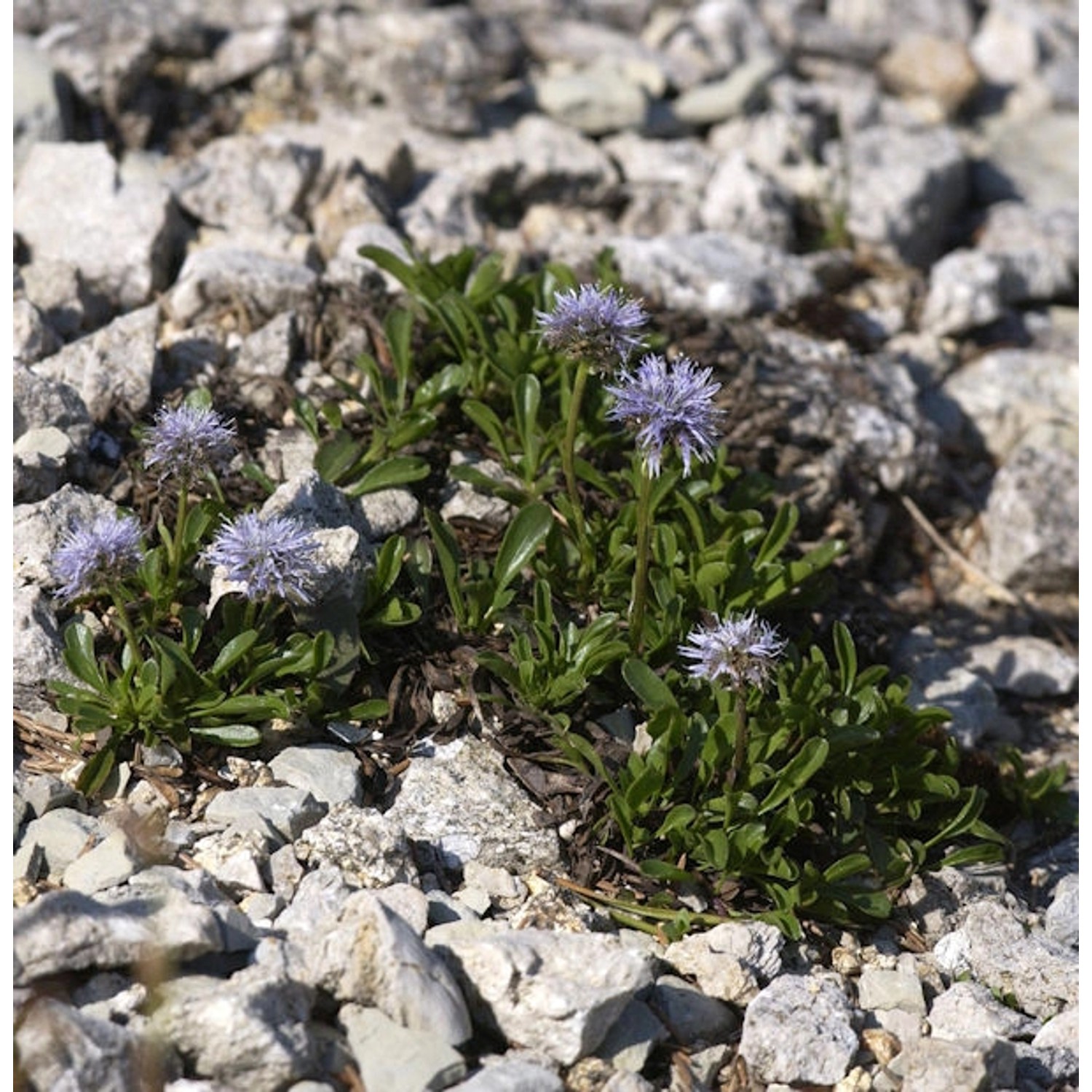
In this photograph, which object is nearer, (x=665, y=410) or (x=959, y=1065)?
(x=959, y=1065)

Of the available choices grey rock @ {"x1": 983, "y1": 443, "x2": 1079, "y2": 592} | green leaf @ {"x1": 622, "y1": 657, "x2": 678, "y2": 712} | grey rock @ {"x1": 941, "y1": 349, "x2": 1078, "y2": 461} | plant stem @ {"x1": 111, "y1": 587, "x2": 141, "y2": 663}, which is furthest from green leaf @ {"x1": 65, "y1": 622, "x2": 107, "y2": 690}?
grey rock @ {"x1": 941, "y1": 349, "x2": 1078, "y2": 461}

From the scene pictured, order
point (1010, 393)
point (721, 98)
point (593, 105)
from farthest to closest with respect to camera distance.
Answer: point (721, 98)
point (593, 105)
point (1010, 393)

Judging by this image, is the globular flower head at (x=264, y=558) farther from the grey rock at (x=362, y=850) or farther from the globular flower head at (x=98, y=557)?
the grey rock at (x=362, y=850)

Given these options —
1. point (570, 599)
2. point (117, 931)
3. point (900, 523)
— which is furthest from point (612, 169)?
point (117, 931)

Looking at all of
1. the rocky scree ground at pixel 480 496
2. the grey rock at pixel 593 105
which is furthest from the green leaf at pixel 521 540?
the grey rock at pixel 593 105

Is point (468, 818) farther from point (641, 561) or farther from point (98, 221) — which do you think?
point (98, 221)

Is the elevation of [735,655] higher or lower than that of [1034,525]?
higher

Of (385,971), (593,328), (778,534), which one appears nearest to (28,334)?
(593,328)
